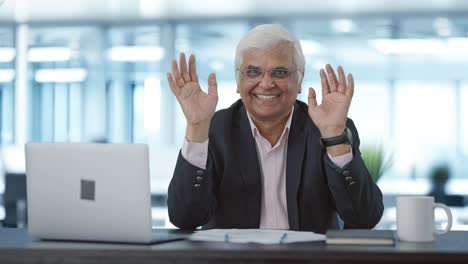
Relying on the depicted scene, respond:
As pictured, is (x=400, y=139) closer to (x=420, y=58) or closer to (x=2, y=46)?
(x=420, y=58)

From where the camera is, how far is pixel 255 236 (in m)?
2.06

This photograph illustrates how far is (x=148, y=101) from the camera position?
25.4 ft

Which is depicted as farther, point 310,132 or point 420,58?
point 420,58

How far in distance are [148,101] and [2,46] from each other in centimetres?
174

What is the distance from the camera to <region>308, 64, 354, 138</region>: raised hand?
2.42m

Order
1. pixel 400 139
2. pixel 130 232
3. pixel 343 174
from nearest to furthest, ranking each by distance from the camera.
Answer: pixel 130 232 → pixel 343 174 → pixel 400 139

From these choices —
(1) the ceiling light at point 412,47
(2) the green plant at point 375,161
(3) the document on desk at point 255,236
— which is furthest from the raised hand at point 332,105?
(1) the ceiling light at point 412,47

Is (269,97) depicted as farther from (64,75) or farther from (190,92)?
(64,75)

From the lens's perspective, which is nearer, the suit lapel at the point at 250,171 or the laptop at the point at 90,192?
the laptop at the point at 90,192

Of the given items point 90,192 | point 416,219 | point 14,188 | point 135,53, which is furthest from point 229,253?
point 135,53

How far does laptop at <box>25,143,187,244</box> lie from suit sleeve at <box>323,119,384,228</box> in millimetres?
573

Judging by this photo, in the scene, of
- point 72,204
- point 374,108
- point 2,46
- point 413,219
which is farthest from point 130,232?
point 2,46

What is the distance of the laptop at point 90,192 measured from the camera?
1.92 meters

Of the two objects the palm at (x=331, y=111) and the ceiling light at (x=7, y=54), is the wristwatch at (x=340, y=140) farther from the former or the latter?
the ceiling light at (x=7, y=54)
